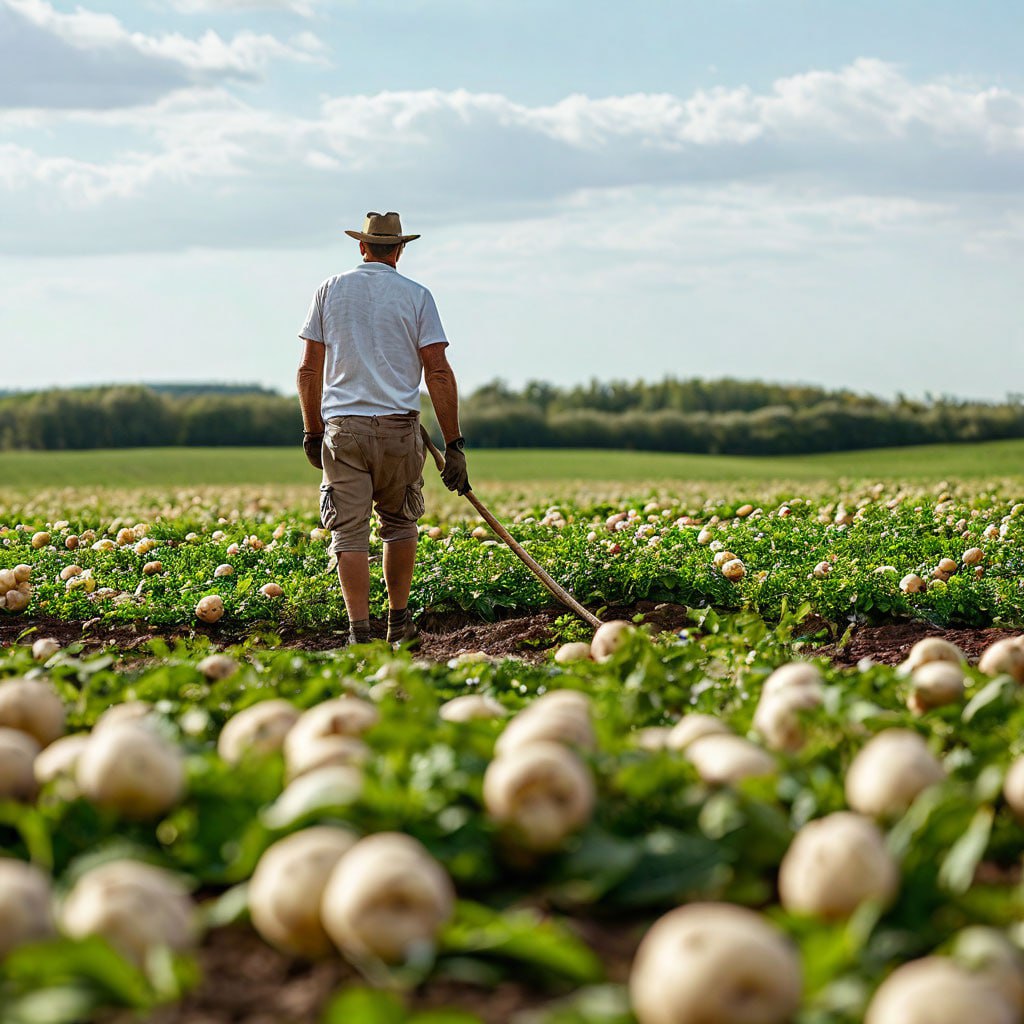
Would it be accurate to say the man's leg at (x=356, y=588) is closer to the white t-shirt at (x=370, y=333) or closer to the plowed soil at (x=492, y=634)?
the plowed soil at (x=492, y=634)

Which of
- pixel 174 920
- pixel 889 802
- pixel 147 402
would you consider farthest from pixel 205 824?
pixel 147 402

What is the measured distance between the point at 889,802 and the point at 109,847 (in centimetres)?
185

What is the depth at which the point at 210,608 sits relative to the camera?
8711 mm

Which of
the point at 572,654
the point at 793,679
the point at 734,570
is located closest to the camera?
the point at 793,679

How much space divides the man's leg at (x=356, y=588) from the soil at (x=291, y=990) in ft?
17.0

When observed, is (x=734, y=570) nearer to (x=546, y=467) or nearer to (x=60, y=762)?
(x=60, y=762)

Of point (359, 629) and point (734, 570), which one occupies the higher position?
point (734, 570)

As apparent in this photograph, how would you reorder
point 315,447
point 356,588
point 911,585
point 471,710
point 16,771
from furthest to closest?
point 911,585 < point 315,447 < point 356,588 < point 471,710 < point 16,771

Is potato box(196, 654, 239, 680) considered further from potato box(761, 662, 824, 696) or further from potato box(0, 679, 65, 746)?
potato box(761, 662, 824, 696)

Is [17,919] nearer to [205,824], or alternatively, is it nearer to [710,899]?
[205,824]

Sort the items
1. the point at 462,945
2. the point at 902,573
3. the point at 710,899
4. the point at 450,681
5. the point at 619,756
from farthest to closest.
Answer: the point at 902,573 < the point at 450,681 < the point at 619,756 < the point at 710,899 < the point at 462,945

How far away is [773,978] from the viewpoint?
7.00 ft

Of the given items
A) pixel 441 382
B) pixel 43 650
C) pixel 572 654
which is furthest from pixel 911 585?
pixel 43 650

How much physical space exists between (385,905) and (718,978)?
0.65 metres
